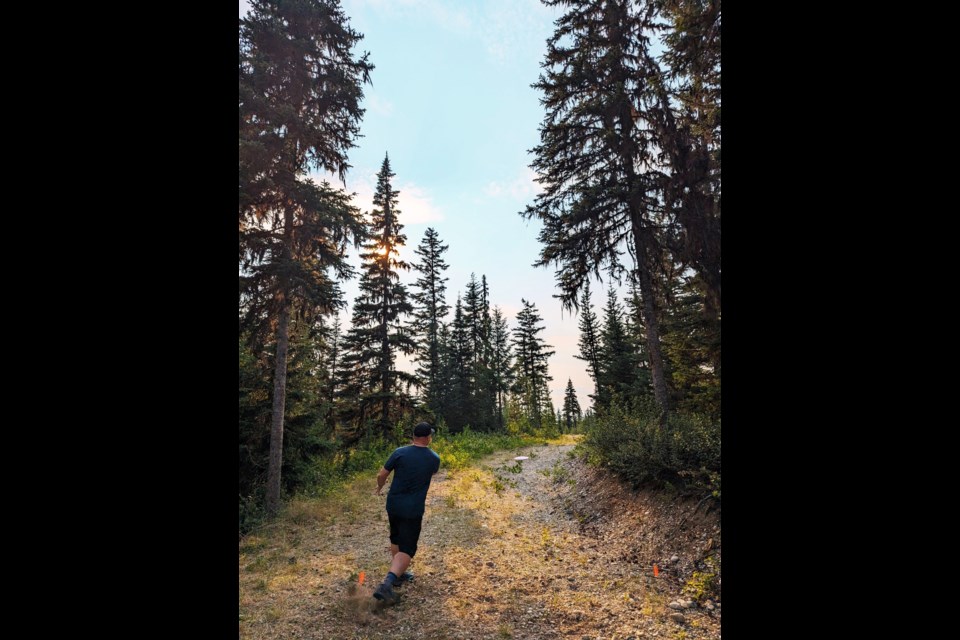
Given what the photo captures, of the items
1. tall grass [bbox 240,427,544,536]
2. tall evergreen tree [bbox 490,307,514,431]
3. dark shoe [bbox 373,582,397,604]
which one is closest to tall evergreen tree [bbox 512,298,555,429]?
tall evergreen tree [bbox 490,307,514,431]

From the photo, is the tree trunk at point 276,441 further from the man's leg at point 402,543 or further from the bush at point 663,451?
the bush at point 663,451

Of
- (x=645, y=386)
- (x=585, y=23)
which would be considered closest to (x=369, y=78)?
(x=585, y=23)

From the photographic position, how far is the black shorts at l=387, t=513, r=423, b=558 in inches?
226

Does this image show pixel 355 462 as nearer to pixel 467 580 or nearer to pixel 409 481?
pixel 467 580

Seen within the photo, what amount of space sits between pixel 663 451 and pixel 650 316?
15.7 feet

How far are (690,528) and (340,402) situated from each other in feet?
54.5

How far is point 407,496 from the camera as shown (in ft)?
19.3

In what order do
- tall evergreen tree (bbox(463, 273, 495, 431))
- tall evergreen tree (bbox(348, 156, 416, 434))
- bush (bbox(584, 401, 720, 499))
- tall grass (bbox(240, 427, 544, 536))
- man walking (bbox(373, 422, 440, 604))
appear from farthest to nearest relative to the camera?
tall evergreen tree (bbox(463, 273, 495, 431)) < tall evergreen tree (bbox(348, 156, 416, 434)) < tall grass (bbox(240, 427, 544, 536)) < bush (bbox(584, 401, 720, 499)) < man walking (bbox(373, 422, 440, 604))

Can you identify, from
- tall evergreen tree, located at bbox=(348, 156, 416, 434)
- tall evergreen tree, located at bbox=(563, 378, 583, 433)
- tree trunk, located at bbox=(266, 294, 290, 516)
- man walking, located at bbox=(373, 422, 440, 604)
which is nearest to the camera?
man walking, located at bbox=(373, 422, 440, 604)

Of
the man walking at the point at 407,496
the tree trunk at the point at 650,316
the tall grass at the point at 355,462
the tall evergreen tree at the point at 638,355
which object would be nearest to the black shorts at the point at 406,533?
the man walking at the point at 407,496

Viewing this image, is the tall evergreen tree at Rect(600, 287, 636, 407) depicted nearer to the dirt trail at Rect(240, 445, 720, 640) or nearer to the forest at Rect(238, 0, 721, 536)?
the forest at Rect(238, 0, 721, 536)

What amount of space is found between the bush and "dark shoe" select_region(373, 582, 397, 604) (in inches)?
200
